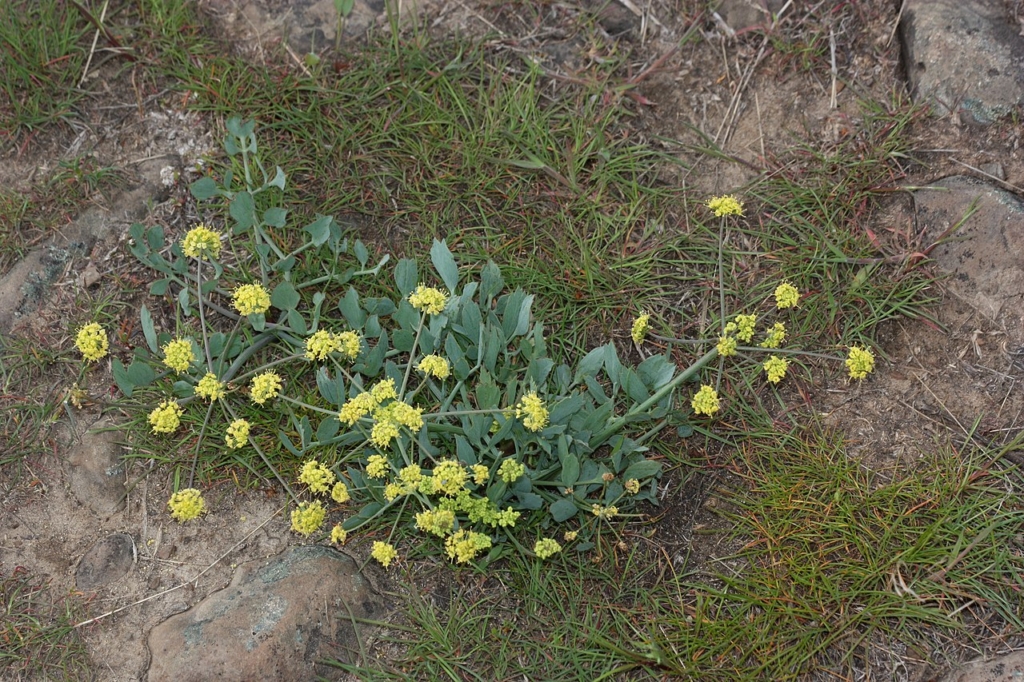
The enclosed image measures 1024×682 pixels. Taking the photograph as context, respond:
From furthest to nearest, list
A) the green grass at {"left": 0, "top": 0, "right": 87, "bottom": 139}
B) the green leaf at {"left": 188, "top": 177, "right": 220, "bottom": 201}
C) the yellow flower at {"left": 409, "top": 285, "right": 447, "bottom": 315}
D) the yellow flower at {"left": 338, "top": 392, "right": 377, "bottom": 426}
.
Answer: the green grass at {"left": 0, "top": 0, "right": 87, "bottom": 139}, the green leaf at {"left": 188, "top": 177, "right": 220, "bottom": 201}, the yellow flower at {"left": 409, "top": 285, "right": 447, "bottom": 315}, the yellow flower at {"left": 338, "top": 392, "right": 377, "bottom": 426}

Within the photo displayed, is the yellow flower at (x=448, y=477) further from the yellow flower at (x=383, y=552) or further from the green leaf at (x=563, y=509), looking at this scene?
the green leaf at (x=563, y=509)

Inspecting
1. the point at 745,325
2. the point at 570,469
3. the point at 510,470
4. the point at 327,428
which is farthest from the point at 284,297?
the point at 745,325

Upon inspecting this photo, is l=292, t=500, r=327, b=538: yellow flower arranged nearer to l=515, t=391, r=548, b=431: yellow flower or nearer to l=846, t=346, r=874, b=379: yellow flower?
l=515, t=391, r=548, b=431: yellow flower

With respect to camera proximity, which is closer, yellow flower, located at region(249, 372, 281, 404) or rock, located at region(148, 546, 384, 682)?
rock, located at region(148, 546, 384, 682)

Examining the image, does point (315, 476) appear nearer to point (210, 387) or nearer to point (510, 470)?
point (210, 387)

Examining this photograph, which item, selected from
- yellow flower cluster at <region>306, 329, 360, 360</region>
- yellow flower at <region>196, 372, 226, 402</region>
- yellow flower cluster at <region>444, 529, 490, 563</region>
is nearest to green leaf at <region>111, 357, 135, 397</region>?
yellow flower at <region>196, 372, 226, 402</region>

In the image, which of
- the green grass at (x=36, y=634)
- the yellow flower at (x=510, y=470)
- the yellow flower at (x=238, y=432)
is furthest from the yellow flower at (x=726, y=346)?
the green grass at (x=36, y=634)
